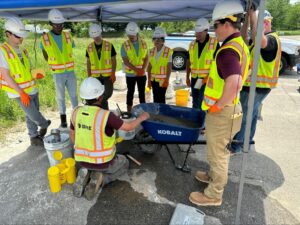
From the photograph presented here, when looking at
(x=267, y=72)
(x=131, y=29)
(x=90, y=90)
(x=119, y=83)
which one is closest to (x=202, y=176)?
(x=267, y=72)

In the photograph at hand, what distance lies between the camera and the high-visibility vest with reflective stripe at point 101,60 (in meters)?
4.54

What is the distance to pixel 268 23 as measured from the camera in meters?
3.12

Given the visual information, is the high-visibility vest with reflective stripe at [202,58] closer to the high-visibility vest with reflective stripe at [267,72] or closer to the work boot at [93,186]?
the high-visibility vest with reflective stripe at [267,72]

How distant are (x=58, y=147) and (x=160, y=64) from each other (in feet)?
7.47

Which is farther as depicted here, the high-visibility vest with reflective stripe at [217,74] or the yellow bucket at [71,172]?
the yellow bucket at [71,172]

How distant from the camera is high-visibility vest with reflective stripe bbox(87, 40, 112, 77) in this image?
4535 mm

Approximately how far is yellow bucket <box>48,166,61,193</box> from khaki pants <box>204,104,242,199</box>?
71.0 inches

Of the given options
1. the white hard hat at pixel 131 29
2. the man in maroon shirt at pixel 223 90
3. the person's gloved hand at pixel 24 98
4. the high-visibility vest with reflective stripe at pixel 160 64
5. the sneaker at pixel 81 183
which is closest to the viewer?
the man in maroon shirt at pixel 223 90

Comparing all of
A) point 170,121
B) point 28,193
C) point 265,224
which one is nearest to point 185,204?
point 265,224

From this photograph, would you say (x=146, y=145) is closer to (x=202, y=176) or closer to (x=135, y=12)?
(x=202, y=176)

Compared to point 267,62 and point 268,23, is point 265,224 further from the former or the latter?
point 268,23

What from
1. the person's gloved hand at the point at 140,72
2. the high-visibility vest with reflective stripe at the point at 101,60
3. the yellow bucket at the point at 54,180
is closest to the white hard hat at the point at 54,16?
the high-visibility vest with reflective stripe at the point at 101,60

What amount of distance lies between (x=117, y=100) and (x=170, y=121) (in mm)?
3094

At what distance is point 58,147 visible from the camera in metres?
3.17
